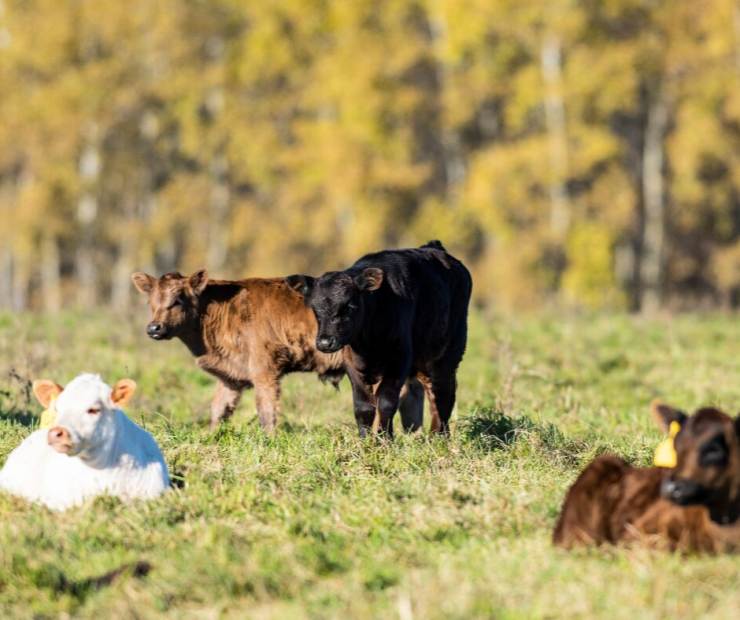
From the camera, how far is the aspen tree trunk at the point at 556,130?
3503 cm

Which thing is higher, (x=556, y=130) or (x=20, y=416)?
(x=556, y=130)

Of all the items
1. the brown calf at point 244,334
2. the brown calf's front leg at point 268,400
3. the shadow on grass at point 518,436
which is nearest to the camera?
the shadow on grass at point 518,436

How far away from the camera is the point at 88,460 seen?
24.9 ft

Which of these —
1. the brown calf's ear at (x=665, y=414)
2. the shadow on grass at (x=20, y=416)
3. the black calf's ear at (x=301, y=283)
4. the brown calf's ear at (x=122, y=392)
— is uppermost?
the black calf's ear at (x=301, y=283)

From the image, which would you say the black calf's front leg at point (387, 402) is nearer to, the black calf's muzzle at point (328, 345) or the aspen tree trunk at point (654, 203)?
the black calf's muzzle at point (328, 345)

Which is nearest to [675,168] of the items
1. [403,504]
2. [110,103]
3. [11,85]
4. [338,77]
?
[338,77]

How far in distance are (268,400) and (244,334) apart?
2.46ft

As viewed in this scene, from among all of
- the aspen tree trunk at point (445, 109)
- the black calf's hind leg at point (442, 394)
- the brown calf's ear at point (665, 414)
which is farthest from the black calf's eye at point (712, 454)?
the aspen tree trunk at point (445, 109)

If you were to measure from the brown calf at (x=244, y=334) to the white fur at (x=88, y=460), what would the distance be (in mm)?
3227

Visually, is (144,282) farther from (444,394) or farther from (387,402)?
(387,402)

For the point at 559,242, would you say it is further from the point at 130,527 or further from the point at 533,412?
the point at 130,527

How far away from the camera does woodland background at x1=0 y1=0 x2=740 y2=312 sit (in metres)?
35.3

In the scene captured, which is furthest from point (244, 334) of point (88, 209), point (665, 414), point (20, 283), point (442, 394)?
point (20, 283)

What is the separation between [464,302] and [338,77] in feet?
88.1
